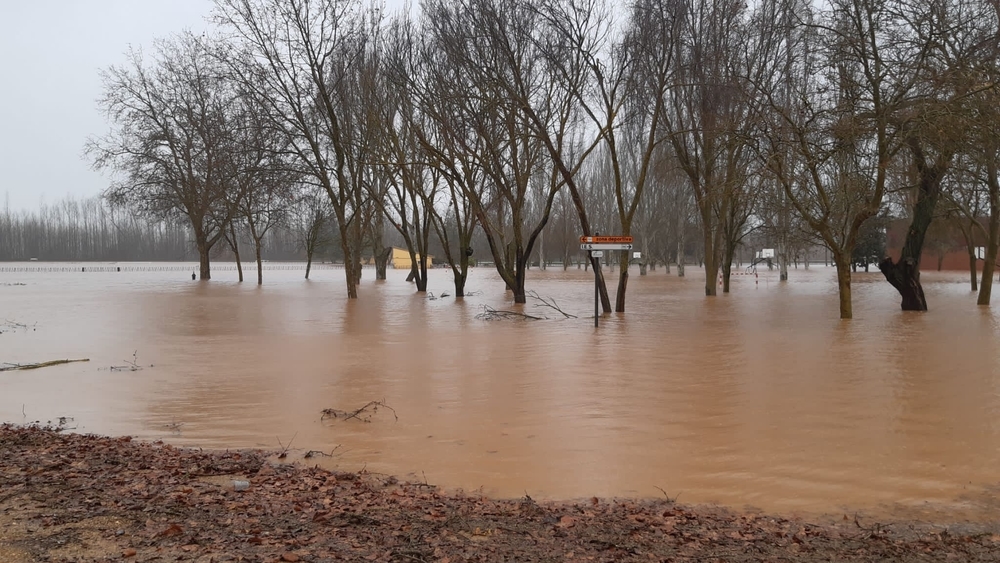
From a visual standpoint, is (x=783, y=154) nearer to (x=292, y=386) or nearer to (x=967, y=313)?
(x=967, y=313)

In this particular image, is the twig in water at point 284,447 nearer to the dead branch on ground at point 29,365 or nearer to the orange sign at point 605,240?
the dead branch on ground at point 29,365

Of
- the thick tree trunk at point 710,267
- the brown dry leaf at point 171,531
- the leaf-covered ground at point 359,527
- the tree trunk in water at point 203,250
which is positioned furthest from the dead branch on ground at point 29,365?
the tree trunk in water at point 203,250

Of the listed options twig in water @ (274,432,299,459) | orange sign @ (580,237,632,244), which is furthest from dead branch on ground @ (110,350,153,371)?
orange sign @ (580,237,632,244)

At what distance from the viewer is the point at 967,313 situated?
856 inches

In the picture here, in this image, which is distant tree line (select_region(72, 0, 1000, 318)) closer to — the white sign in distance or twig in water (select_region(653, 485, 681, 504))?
the white sign in distance

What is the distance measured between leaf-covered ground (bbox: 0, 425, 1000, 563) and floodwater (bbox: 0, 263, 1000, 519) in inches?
27.3

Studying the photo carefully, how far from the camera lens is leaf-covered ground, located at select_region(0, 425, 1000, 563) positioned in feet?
13.4

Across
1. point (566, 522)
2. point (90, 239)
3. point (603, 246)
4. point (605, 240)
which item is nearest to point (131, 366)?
point (603, 246)

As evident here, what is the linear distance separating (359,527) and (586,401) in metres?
5.28

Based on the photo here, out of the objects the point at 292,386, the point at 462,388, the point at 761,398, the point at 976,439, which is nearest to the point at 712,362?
the point at 761,398

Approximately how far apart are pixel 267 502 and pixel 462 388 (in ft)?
18.1

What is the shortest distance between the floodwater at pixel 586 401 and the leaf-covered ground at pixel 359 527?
0.69 meters

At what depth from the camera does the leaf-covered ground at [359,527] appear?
4090 millimetres

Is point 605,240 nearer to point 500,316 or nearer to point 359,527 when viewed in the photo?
point 500,316
